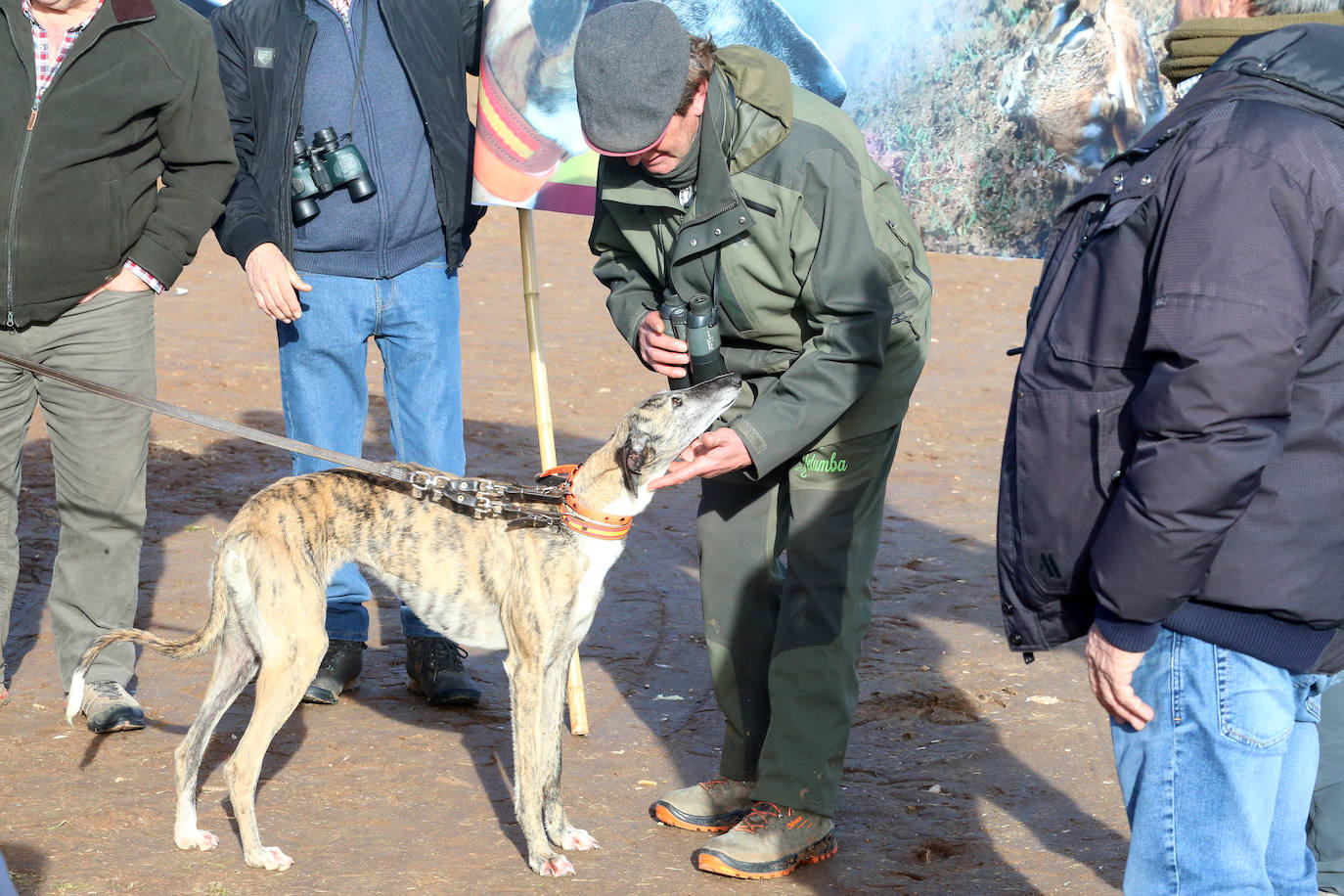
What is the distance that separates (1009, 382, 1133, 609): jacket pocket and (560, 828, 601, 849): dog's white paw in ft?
7.41

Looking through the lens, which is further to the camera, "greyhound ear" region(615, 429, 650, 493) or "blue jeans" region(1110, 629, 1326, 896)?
"greyhound ear" region(615, 429, 650, 493)

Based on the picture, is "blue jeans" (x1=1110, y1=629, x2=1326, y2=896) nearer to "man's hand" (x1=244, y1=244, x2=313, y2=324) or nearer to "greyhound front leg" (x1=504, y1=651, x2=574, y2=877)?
"greyhound front leg" (x1=504, y1=651, x2=574, y2=877)

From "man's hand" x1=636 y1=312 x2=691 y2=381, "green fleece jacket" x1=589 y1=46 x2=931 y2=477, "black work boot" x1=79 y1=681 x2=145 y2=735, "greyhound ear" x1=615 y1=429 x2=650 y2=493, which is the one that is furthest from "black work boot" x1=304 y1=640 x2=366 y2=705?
"green fleece jacket" x1=589 y1=46 x2=931 y2=477

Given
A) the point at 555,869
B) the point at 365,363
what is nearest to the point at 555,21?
the point at 365,363

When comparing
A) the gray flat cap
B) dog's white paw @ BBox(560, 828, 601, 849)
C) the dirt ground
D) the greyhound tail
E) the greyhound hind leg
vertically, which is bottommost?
the dirt ground

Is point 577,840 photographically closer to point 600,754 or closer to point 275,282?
point 600,754

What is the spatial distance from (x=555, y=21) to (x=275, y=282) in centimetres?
155

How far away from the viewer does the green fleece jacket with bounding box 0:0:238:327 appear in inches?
189

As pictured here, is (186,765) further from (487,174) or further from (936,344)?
(936,344)

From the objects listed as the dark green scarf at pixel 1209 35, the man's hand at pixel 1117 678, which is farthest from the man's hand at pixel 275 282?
the man's hand at pixel 1117 678

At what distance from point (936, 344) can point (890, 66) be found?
960 centimetres

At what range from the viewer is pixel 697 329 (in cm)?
407

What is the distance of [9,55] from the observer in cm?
480

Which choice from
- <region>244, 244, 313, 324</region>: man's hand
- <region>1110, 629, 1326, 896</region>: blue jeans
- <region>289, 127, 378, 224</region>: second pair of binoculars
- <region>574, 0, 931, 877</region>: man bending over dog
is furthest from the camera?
<region>289, 127, 378, 224</region>: second pair of binoculars
